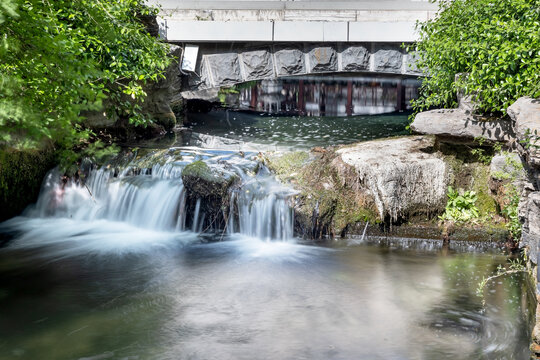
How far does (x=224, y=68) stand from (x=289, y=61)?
1.29 metres

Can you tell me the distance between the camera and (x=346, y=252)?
738cm

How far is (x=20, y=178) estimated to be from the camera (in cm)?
892

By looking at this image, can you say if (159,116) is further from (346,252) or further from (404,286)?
(404,286)

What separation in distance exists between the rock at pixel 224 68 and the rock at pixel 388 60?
2678mm

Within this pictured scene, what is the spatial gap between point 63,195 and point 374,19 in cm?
629

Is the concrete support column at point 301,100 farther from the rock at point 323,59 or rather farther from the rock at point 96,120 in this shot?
the rock at point 96,120

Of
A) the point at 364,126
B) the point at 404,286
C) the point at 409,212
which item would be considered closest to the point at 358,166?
the point at 409,212

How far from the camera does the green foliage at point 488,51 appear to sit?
21.4 ft

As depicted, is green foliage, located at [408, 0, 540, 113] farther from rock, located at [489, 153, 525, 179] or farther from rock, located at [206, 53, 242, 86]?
rock, located at [206, 53, 242, 86]

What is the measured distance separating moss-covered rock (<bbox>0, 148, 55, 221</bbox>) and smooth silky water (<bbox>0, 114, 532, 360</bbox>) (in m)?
0.16

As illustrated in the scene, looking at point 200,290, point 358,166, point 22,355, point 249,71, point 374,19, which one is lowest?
point 22,355

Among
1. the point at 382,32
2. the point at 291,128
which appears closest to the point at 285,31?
the point at 382,32

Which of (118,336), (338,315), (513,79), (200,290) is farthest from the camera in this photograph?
(513,79)

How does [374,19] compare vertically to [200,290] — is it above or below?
above
